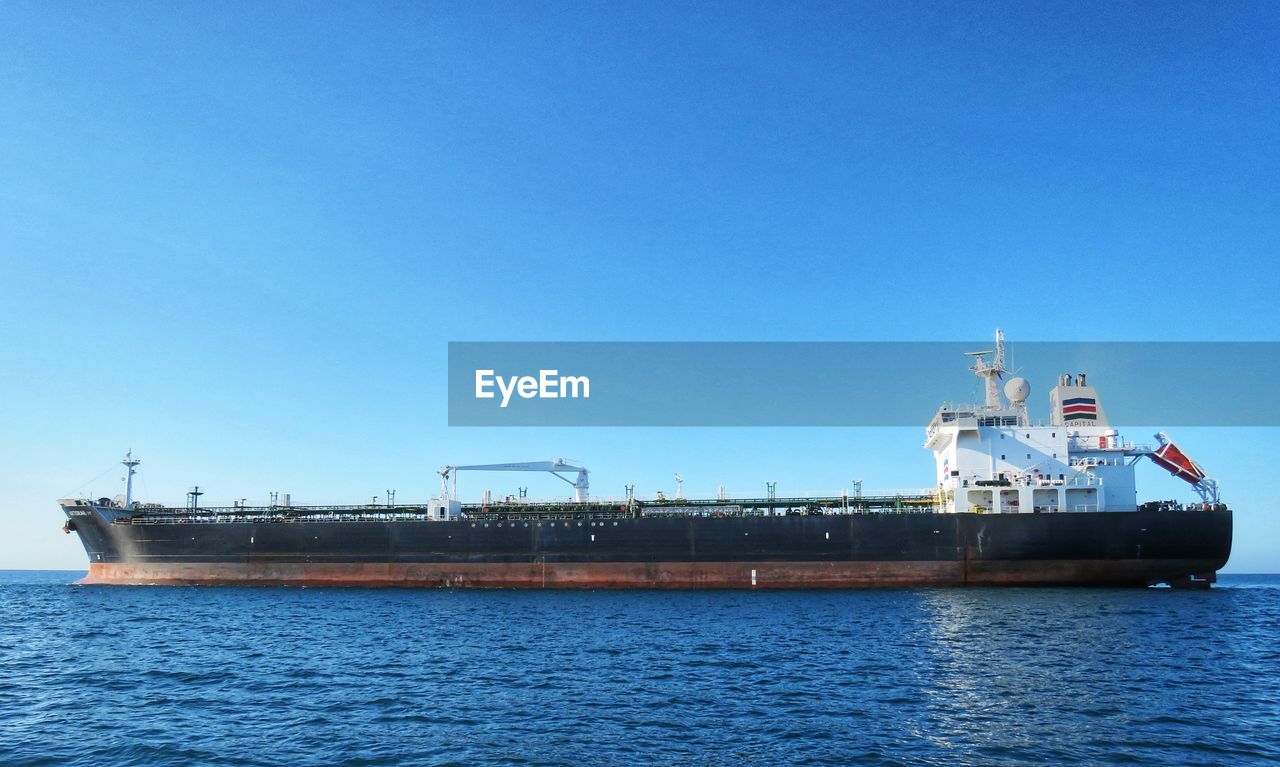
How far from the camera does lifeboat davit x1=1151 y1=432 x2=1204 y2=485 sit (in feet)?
137

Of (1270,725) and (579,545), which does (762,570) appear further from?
(1270,725)

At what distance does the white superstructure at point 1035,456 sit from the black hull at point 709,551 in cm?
230

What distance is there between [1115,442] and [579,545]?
31258 mm

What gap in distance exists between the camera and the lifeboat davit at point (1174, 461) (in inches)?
1649

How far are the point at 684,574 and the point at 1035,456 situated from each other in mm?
21434

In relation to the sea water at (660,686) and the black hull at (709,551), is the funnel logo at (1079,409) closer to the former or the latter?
the black hull at (709,551)

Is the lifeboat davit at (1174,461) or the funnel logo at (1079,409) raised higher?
the funnel logo at (1079,409)

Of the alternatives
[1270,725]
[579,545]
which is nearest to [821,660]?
[1270,725]

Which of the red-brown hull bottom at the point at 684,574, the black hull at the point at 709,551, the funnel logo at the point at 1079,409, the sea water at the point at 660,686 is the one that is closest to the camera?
the sea water at the point at 660,686

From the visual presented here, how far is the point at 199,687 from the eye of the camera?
1933 cm

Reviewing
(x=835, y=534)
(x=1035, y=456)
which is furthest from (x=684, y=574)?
(x=1035, y=456)

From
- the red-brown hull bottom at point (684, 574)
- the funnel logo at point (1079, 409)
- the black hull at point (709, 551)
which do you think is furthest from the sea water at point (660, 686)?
the funnel logo at point (1079, 409)

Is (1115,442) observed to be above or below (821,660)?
above

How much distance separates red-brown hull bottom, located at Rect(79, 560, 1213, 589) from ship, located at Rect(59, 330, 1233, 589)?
3.0 inches
